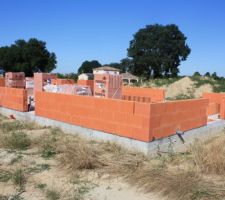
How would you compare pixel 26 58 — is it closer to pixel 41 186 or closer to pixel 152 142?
pixel 152 142

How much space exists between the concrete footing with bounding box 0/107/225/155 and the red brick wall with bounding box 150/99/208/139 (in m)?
0.20

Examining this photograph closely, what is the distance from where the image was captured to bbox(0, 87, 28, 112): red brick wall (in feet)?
39.2

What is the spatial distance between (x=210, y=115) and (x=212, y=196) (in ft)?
30.2

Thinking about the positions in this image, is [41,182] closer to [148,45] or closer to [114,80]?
[114,80]

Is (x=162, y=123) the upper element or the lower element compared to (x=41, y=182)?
upper

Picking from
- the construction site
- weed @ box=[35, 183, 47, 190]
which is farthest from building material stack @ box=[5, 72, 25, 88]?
weed @ box=[35, 183, 47, 190]

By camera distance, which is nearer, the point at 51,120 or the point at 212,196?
the point at 212,196

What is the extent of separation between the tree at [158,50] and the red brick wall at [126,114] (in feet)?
146

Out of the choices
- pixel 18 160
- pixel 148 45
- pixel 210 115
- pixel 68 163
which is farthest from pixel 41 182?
pixel 148 45

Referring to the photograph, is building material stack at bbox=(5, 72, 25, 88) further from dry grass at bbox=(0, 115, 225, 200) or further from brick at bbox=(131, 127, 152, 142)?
brick at bbox=(131, 127, 152, 142)

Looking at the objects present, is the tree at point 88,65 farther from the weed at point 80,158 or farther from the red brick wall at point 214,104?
the weed at point 80,158

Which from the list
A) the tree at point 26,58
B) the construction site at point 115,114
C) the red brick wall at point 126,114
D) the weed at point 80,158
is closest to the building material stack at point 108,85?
the construction site at point 115,114

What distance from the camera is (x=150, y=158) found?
7367 millimetres

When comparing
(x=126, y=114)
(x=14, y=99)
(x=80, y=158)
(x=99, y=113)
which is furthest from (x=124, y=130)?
(x=14, y=99)
